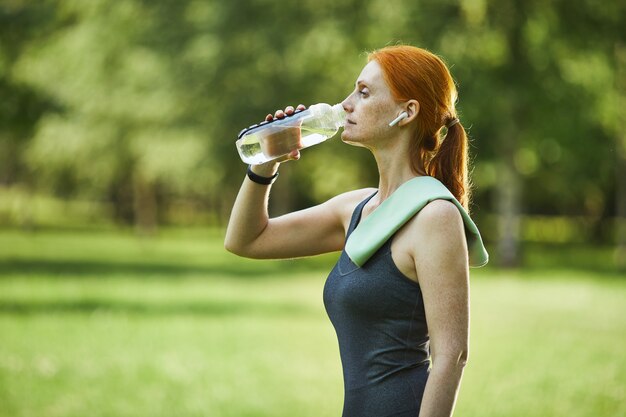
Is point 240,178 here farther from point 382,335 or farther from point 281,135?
point 382,335

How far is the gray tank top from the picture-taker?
2.53m

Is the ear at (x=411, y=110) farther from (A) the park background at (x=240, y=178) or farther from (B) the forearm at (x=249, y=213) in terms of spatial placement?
(A) the park background at (x=240, y=178)

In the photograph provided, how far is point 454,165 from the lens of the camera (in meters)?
2.72

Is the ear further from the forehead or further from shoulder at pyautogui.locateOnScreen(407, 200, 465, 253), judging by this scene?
shoulder at pyautogui.locateOnScreen(407, 200, 465, 253)

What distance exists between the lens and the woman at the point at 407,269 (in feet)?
7.94

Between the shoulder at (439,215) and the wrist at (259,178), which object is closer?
the shoulder at (439,215)

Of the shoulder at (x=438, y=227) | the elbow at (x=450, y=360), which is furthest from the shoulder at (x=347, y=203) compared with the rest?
the elbow at (x=450, y=360)

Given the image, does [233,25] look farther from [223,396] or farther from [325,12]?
[223,396]

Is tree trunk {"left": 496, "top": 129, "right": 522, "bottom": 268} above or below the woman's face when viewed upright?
below

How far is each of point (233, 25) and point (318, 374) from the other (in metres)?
16.5

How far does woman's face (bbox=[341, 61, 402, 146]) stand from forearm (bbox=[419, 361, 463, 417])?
2.33 feet

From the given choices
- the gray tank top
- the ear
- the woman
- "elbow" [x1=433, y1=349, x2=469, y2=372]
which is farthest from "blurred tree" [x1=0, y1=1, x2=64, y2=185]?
"elbow" [x1=433, y1=349, x2=469, y2=372]

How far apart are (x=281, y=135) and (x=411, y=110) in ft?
1.59

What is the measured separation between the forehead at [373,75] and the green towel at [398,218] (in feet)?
0.99
